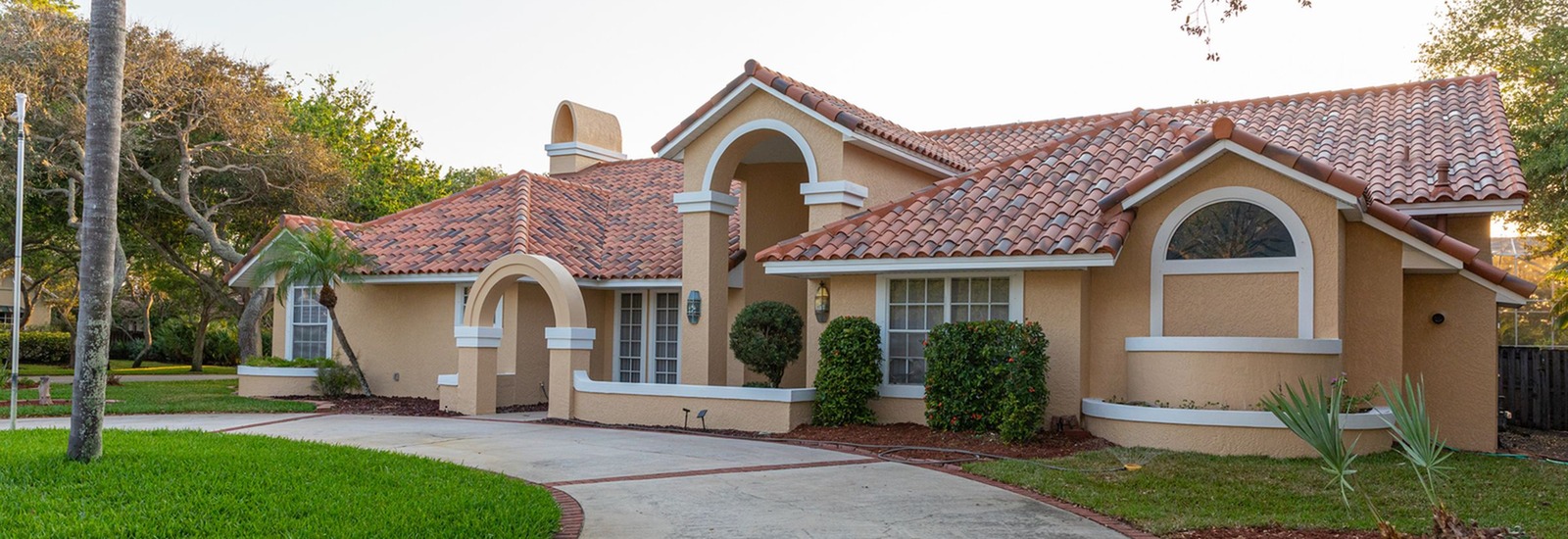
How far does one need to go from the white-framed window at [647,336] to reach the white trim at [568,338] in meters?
2.67

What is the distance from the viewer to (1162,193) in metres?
14.0

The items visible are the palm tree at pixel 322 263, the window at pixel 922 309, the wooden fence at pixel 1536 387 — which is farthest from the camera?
the palm tree at pixel 322 263

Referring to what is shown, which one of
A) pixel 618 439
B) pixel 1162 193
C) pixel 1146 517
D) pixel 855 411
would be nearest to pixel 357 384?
pixel 618 439

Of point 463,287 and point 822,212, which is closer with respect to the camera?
point 822,212

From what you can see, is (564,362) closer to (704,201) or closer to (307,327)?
(704,201)

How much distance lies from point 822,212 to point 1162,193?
16.2 ft

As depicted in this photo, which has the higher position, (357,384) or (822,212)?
(822,212)

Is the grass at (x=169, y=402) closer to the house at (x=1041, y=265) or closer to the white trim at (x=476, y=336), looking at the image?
the house at (x=1041, y=265)

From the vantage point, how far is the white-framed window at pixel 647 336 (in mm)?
20000

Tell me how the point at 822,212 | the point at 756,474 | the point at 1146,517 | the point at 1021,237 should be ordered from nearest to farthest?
1. the point at 1146,517
2. the point at 756,474
3. the point at 1021,237
4. the point at 822,212

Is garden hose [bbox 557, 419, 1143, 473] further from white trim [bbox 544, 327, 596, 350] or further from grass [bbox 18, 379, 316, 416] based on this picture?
grass [bbox 18, 379, 316, 416]

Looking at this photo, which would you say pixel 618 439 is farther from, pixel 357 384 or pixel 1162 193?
pixel 357 384

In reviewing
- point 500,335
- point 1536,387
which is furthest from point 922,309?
point 1536,387

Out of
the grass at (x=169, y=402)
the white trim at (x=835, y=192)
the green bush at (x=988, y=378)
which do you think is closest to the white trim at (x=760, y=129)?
the white trim at (x=835, y=192)
